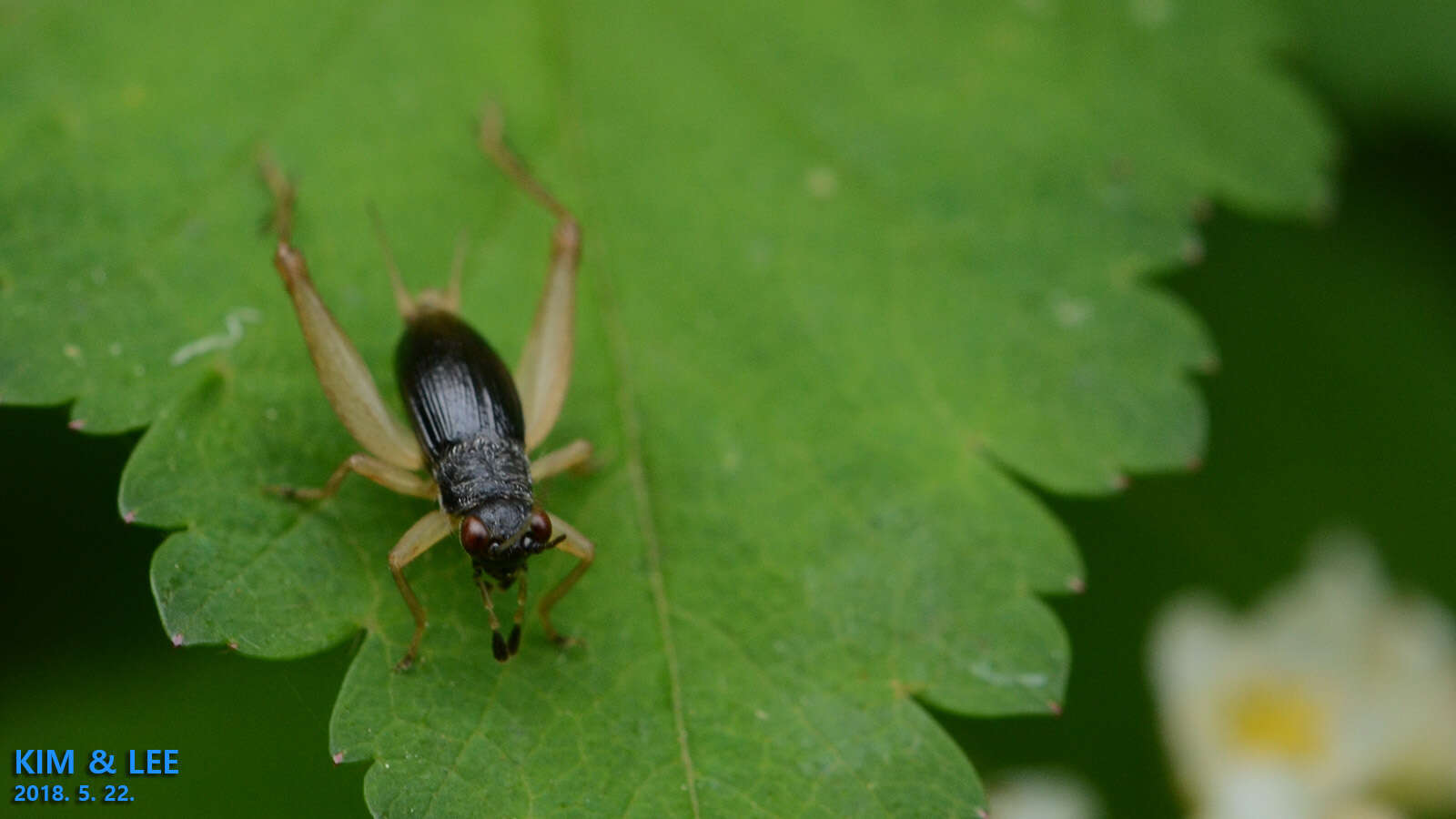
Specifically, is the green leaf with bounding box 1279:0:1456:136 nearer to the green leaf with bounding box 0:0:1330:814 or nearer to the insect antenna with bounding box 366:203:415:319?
the green leaf with bounding box 0:0:1330:814

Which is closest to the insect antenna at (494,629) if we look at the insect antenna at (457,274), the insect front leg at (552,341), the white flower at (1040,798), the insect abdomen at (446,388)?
the insect abdomen at (446,388)

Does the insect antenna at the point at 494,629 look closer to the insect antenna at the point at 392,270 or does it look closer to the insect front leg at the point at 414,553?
the insect front leg at the point at 414,553

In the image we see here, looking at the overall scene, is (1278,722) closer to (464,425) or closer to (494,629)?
(494,629)

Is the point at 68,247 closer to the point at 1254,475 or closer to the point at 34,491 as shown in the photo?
the point at 34,491

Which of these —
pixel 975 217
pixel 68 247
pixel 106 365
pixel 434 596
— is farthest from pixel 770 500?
pixel 68 247

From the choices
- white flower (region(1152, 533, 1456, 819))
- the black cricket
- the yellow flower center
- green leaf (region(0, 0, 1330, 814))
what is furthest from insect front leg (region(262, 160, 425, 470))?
the yellow flower center
